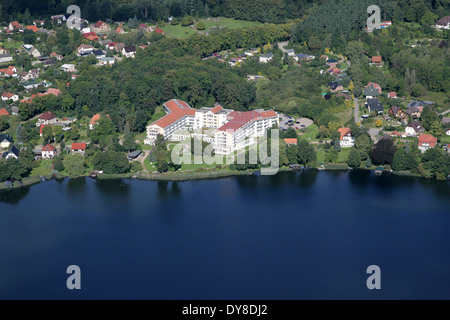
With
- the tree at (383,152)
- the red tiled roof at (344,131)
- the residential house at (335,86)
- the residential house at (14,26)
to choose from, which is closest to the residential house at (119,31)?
the residential house at (14,26)

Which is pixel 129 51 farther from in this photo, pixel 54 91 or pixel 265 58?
pixel 265 58

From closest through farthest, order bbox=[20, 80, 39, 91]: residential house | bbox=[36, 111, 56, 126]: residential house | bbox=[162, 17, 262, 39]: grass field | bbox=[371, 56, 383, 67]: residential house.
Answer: bbox=[36, 111, 56, 126]: residential house, bbox=[20, 80, 39, 91]: residential house, bbox=[371, 56, 383, 67]: residential house, bbox=[162, 17, 262, 39]: grass field

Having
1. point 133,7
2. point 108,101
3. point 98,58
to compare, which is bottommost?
point 108,101

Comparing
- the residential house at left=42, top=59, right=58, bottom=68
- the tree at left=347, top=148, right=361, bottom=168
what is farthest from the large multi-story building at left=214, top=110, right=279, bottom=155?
the residential house at left=42, top=59, right=58, bottom=68

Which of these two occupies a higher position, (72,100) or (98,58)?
(98,58)

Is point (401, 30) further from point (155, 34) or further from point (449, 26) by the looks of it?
point (155, 34)

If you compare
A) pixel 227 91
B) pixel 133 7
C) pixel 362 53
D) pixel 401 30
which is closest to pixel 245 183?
pixel 227 91

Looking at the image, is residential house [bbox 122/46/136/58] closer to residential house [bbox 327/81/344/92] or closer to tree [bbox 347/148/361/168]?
residential house [bbox 327/81/344/92]
